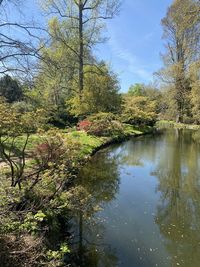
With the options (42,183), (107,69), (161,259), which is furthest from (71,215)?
(107,69)

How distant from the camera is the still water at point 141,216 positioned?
19.2ft

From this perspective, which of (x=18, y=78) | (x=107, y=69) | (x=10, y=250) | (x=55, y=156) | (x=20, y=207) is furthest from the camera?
(x=107, y=69)

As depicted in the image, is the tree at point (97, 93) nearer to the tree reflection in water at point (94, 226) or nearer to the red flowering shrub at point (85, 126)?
the red flowering shrub at point (85, 126)

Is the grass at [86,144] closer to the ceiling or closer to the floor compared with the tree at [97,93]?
closer to the floor

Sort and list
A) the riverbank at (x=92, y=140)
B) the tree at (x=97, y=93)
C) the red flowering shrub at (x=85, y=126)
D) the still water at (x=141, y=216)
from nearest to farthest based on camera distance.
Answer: the still water at (x=141, y=216) < the riverbank at (x=92, y=140) < the red flowering shrub at (x=85, y=126) < the tree at (x=97, y=93)

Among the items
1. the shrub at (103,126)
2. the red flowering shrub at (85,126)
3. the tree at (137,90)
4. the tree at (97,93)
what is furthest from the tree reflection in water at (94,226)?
the tree at (137,90)

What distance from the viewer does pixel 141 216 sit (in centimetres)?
Result: 785

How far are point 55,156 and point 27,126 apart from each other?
4.64 ft

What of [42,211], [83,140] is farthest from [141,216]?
[83,140]

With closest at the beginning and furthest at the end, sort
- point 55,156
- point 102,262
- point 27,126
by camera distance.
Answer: point 102,262
point 27,126
point 55,156

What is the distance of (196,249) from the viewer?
6.20 metres

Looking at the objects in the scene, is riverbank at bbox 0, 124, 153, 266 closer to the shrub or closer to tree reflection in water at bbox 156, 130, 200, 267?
tree reflection in water at bbox 156, 130, 200, 267

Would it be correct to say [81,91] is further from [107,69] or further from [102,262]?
[102,262]

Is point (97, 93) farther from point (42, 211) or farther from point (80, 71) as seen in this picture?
point (42, 211)
